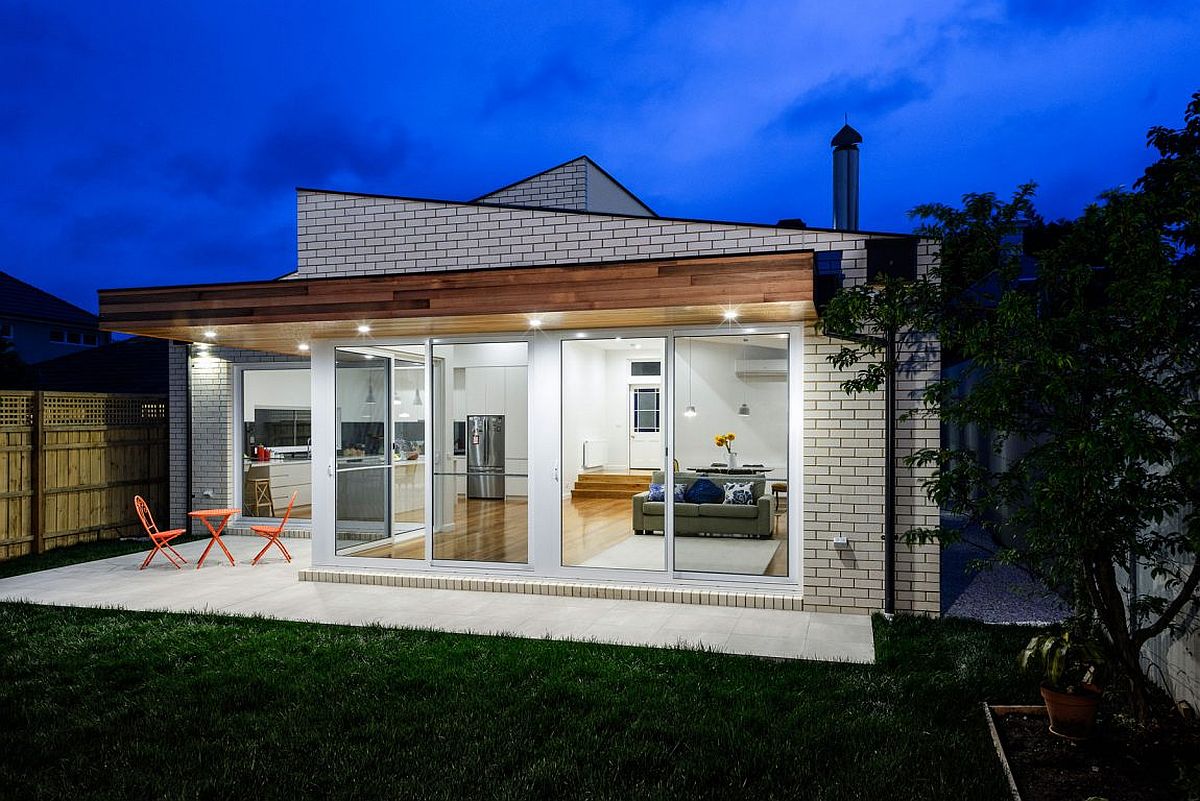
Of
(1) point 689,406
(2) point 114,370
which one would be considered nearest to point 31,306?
(2) point 114,370

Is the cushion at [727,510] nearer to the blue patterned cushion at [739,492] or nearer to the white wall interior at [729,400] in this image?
the blue patterned cushion at [739,492]

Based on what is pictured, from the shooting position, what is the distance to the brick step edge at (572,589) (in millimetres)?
6621

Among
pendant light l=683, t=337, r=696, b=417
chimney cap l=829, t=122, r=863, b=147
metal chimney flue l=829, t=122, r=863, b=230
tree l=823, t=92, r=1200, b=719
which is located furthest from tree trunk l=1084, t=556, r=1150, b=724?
chimney cap l=829, t=122, r=863, b=147

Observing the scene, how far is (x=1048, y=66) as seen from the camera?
272 feet

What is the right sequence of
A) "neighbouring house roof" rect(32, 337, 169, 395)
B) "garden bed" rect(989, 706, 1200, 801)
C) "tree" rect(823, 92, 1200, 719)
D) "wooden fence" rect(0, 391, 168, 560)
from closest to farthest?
"tree" rect(823, 92, 1200, 719) < "garden bed" rect(989, 706, 1200, 801) < "wooden fence" rect(0, 391, 168, 560) < "neighbouring house roof" rect(32, 337, 169, 395)

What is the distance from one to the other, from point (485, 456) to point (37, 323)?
20675 millimetres

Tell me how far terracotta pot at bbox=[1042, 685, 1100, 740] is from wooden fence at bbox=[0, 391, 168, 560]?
1029 centimetres

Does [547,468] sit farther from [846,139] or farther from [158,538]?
[846,139]

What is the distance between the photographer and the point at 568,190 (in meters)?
11.4

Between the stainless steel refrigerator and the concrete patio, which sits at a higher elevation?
the stainless steel refrigerator

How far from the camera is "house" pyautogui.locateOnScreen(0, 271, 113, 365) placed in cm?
2147

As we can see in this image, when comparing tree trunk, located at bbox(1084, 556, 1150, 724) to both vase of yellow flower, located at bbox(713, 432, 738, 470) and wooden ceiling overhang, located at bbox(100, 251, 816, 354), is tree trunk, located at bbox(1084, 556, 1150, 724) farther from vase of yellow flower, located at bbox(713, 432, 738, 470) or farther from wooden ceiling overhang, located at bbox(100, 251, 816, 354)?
vase of yellow flower, located at bbox(713, 432, 738, 470)

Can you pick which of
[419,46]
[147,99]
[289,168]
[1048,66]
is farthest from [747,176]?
[147,99]

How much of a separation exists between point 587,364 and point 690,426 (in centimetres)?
118
